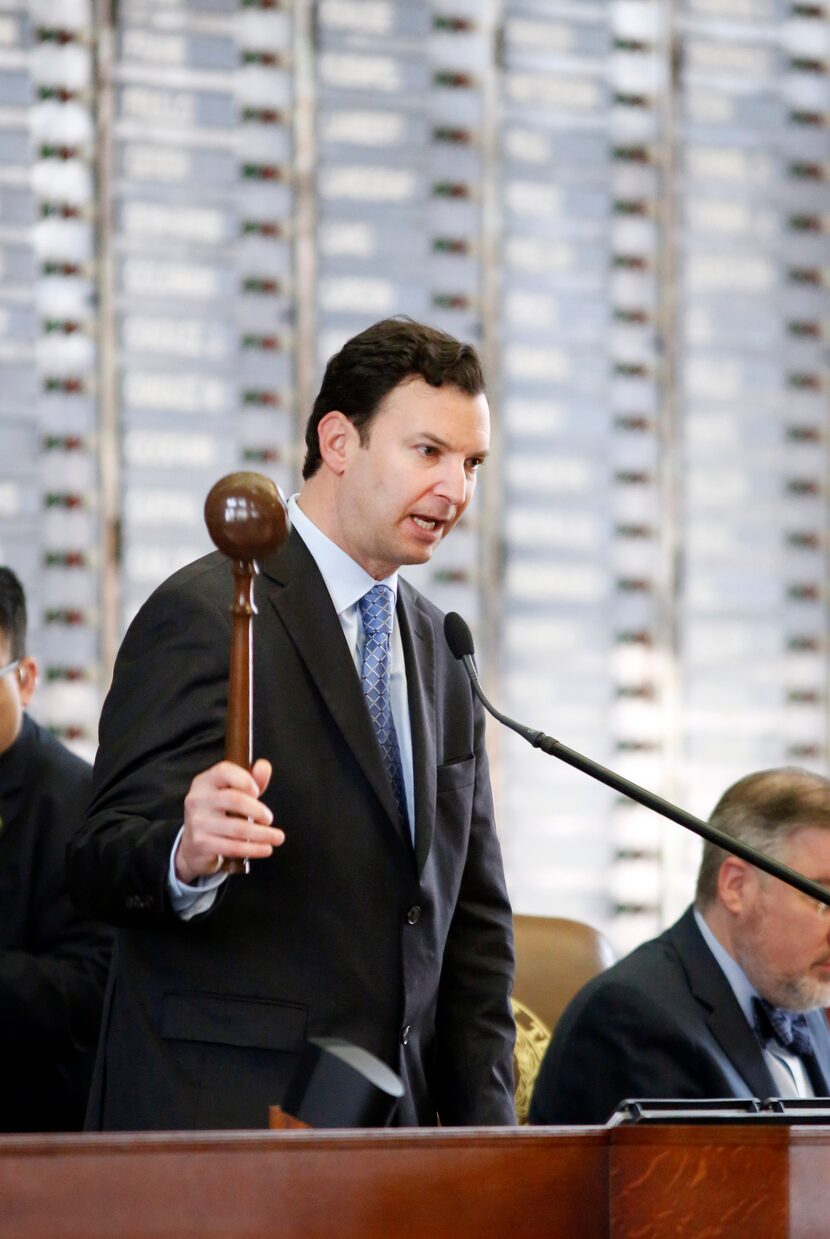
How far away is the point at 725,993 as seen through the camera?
266 cm

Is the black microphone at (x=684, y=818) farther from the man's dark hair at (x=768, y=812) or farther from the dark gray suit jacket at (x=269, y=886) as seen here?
the man's dark hair at (x=768, y=812)

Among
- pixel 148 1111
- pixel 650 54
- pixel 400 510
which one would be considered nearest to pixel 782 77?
pixel 650 54

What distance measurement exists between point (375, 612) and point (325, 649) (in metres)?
0.12

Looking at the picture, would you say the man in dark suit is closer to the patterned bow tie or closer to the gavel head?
the gavel head

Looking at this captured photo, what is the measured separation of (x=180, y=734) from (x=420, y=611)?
0.46 meters

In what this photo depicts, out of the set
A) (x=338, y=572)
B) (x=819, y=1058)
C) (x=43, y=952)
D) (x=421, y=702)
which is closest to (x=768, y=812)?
(x=819, y=1058)

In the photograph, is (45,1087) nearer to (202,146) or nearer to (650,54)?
(202,146)

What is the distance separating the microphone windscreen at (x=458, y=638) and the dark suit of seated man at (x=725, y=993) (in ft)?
2.78

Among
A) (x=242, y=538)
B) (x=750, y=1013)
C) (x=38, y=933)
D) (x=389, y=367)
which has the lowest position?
(x=750, y=1013)

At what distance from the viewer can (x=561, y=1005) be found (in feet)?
10.0

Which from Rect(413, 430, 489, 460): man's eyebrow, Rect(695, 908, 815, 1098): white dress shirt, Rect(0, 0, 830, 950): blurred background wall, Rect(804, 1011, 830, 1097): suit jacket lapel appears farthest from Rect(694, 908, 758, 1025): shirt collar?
Rect(0, 0, 830, 950): blurred background wall

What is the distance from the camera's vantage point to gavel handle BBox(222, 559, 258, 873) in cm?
161

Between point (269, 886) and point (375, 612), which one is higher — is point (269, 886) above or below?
below

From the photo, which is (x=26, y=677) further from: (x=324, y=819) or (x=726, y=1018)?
(x=726, y=1018)
